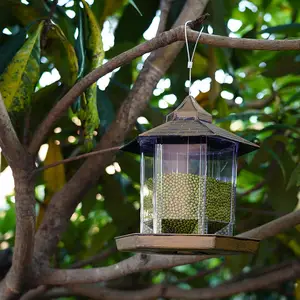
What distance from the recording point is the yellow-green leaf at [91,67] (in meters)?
2.29

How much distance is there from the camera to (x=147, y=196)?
204cm

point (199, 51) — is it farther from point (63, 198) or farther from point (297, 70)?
point (63, 198)

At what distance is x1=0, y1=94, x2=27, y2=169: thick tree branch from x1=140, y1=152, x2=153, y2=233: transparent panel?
12.7 inches

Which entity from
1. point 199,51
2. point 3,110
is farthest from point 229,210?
point 199,51

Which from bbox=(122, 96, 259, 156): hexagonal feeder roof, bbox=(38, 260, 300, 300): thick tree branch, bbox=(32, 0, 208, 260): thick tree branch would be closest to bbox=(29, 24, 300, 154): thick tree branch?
bbox=(122, 96, 259, 156): hexagonal feeder roof

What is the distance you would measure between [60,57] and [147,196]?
774mm

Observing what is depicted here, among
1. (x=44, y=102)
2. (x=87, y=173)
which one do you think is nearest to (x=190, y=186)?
(x=87, y=173)

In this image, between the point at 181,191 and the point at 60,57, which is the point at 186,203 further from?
the point at 60,57

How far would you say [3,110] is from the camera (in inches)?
76.9

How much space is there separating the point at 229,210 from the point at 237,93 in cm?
114

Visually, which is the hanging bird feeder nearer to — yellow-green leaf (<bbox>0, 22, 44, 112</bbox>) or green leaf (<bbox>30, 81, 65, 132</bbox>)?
yellow-green leaf (<bbox>0, 22, 44, 112</bbox>)

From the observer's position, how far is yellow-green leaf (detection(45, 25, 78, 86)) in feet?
7.78

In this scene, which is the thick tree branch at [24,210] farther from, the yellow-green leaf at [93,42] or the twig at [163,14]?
the twig at [163,14]

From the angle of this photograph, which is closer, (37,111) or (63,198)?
(63,198)
